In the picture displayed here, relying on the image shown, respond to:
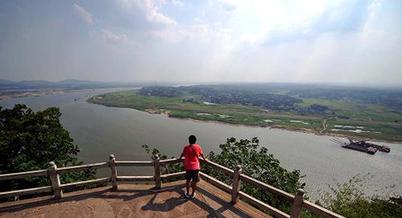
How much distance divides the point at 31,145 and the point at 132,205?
1538 centimetres

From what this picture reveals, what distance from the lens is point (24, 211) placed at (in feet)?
22.0

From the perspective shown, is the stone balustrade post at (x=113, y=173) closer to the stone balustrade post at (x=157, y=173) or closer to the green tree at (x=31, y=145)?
the stone balustrade post at (x=157, y=173)

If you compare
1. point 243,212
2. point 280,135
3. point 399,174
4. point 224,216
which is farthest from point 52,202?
point 280,135

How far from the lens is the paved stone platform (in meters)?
6.65

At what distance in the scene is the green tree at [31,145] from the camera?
16.0 metres

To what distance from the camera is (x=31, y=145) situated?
1820cm

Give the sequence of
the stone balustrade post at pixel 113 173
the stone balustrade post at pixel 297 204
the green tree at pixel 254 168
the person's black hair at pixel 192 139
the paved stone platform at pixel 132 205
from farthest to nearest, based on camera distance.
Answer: the green tree at pixel 254 168, the stone balustrade post at pixel 113 173, the person's black hair at pixel 192 139, the paved stone platform at pixel 132 205, the stone balustrade post at pixel 297 204

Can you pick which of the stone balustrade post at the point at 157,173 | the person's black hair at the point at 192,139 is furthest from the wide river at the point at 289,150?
the person's black hair at the point at 192,139

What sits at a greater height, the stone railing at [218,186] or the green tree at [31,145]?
the stone railing at [218,186]

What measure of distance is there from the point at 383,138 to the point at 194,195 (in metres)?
78.8

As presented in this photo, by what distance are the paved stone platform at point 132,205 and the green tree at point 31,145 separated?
9886 mm

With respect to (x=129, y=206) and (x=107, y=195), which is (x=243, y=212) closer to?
(x=129, y=206)

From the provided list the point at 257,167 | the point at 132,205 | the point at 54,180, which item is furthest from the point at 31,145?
the point at 257,167

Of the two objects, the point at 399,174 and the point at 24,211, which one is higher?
the point at 24,211
